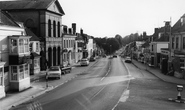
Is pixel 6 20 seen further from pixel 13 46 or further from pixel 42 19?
pixel 42 19

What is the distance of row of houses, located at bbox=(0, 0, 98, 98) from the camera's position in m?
22.0

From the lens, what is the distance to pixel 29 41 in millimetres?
33938

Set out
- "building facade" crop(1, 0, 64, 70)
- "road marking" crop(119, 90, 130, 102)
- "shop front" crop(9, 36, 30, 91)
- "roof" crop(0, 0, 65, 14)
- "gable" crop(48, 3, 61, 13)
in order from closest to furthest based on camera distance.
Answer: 1. "road marking" crop(119, 90, 130, 102)
2. "shop front" crop(9, 36, 30, 91)
3. "building facade" crop(1, 0, 64, 70)
4. "roof" crop(0, 0, 65, 14)
5. "gable" crop(48, 3, 61, 13)

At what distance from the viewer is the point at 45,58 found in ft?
132

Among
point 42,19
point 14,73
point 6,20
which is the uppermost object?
point 42,19

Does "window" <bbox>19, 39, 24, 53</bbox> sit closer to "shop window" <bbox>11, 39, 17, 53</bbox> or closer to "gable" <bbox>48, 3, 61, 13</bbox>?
"shop window" <bbox>11, 39, 17, 53</bbox>

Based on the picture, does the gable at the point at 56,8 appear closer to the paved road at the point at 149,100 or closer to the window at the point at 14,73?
the window at the point at 14,73

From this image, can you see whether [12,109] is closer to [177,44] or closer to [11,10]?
[177,44]

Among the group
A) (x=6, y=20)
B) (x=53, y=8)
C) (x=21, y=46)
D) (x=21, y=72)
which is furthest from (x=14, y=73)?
(x=53, y=8)

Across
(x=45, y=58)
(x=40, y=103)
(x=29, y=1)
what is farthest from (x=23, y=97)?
(x=29, y=1)

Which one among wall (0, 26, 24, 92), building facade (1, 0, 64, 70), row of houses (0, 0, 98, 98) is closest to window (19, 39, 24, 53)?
row of houses (0, 0, 98, 98)

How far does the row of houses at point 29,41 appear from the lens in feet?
72.2

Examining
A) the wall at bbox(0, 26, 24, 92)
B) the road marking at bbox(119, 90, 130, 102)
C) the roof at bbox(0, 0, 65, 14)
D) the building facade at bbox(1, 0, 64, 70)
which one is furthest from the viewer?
the roof at bbox(0, 0, 65, 14)

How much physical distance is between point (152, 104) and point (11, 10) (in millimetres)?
33514
